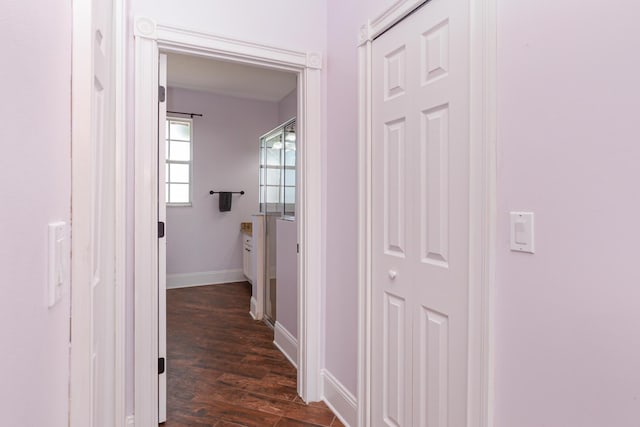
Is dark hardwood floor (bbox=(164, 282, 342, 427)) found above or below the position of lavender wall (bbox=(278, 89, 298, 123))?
below

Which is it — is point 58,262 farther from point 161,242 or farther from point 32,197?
point 161,242

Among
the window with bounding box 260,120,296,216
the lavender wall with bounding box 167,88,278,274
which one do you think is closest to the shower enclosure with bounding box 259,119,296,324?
the window with bounding box 260,120,296,216

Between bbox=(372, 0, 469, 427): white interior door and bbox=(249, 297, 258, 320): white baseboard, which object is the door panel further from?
bbox=(249, 297, 258, 320): white baseboard

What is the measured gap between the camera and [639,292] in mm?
800

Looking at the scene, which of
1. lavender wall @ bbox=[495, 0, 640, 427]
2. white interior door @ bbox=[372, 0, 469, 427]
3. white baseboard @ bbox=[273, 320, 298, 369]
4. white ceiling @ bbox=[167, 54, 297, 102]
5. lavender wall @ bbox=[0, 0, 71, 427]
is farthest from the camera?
white ceiling @ bbox=[167, 54, 297, 102]

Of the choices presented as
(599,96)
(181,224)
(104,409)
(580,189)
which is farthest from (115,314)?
(181,224)

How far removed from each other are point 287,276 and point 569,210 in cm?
233

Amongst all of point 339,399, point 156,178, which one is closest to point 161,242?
point 156,178

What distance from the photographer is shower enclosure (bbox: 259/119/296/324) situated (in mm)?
3129

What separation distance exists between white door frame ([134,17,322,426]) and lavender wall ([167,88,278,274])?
3513mm

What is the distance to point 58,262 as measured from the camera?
0.62 metres

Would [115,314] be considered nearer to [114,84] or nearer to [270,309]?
[114,84]

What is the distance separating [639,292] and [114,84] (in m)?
1.74

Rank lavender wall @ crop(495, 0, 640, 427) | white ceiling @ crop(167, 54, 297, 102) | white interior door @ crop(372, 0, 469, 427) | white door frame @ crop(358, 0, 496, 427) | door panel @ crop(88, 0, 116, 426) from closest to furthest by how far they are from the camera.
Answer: lavender wall @ crop(495, 0, 640, 427)
door panel @ crop(88, 0, 116, 426)
white door frame @ crop(358, 0, 496, 427)
white interior door @ crop(372, 0, 469, 427)
white ceiling @ crop(167, 54, 297, 102)
